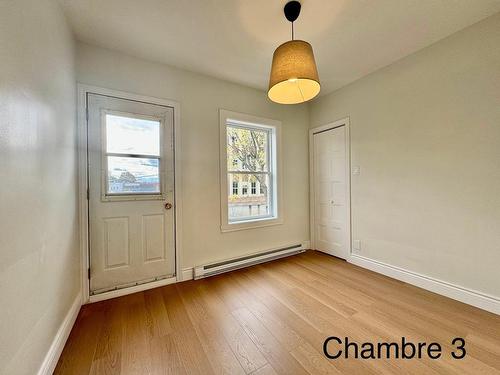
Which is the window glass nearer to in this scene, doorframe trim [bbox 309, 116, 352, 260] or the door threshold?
doorframe trim [bbox 309, 116, 352, 260]

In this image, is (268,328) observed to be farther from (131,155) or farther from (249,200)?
(131,155)

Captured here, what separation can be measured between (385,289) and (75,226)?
10.6ft

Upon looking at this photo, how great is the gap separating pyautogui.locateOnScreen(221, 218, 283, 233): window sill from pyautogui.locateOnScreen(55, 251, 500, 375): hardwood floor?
2.25ft

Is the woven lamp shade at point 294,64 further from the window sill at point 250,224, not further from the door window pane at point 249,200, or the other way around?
the window sill at point 250,224

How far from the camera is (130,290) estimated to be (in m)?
2.18

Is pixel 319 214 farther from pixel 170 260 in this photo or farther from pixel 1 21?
pixel 1 21

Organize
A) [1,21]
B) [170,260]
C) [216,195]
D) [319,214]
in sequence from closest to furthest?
[1,21] → [170,260] → [216,195] → [319,214]

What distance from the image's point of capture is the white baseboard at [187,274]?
2461mm

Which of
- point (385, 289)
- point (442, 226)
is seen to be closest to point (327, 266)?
point (385, 289)

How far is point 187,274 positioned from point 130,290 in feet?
2.00

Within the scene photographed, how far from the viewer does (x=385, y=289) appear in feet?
7.24

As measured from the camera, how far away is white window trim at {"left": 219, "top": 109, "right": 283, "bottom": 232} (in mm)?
2721

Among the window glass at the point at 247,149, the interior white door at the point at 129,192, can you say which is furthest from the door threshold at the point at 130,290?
the window glass at the point at 247,149

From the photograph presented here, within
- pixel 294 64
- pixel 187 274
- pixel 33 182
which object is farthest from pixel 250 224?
pixel 33 182
